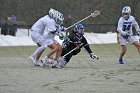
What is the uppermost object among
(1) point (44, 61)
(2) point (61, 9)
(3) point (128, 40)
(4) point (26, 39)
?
(2) point (61, 9)

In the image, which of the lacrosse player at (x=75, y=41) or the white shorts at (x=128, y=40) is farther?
the white shorts at (x=128, y=40)

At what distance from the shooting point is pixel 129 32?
19953 millimetres

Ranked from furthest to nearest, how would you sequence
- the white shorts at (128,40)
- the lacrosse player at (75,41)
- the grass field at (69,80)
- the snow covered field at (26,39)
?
the snow covered field at (26,39), the white shorts at (128,40), the lacrosse player at (75,41), the grass field at (69,80)

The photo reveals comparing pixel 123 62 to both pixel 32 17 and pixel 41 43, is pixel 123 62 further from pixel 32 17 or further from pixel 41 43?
pixel 32 17

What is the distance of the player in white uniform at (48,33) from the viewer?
1811 cm

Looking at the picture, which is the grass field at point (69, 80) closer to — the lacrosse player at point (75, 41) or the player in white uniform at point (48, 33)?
the lacrosse player at point (75, 41)

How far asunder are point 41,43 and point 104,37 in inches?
724

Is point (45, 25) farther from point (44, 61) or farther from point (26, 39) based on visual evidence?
point (26, 39)

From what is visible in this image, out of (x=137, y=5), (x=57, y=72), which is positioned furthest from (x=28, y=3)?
(x=57, y=72)

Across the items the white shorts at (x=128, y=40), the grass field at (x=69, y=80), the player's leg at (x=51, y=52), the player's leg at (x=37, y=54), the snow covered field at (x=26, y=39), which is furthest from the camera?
the snow covered field at (x=26, y=39)

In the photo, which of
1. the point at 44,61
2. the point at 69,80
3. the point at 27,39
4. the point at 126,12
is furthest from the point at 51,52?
the point at 27,39

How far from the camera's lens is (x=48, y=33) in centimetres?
1830

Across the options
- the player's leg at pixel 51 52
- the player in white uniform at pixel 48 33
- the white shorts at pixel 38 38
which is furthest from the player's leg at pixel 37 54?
the player's leg at pixel 51 52

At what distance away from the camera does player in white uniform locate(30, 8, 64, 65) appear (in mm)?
18109
